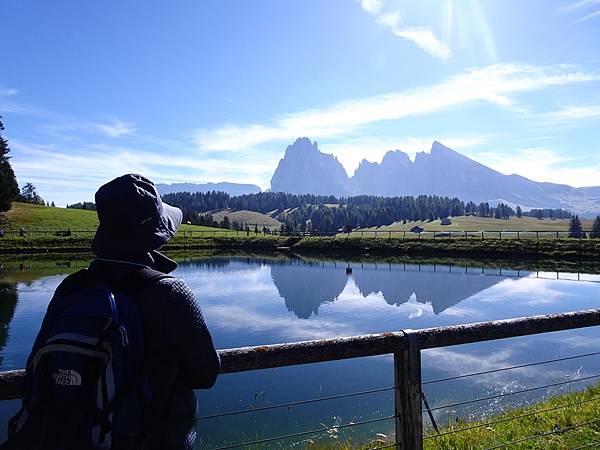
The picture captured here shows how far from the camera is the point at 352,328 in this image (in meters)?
19.5

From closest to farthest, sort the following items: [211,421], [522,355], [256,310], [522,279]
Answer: [211,421] < [522,355] < [256,310] < [522,279]

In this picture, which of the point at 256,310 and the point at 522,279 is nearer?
the point at 256,310

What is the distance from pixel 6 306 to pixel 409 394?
25.0 meters

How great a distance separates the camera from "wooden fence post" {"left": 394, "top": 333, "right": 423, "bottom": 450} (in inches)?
124

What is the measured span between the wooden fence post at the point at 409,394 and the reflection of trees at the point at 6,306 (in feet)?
52.3

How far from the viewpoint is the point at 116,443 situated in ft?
5.79

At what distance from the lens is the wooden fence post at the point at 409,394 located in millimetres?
3162

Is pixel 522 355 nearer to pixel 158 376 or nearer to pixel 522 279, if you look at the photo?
pixel 158 376

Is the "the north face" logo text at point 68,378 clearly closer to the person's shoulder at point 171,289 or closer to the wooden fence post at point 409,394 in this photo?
the person's shoulder at point 171,289

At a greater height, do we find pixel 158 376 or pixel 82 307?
pixel 82 307

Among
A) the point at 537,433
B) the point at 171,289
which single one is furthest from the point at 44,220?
the point at 171,289

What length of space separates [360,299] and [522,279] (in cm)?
1517

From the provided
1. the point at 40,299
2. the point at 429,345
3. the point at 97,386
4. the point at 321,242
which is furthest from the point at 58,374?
the point at 321,242

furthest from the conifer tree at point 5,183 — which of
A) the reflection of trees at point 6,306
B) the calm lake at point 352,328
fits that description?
the reflection of trees at point 6,306
